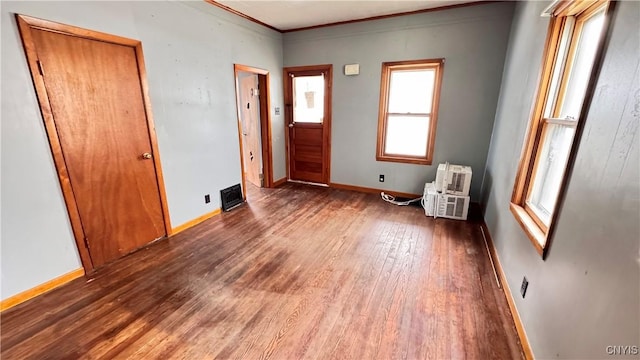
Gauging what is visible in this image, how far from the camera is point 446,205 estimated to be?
3324 mm

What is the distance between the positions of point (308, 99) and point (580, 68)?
11.4ft

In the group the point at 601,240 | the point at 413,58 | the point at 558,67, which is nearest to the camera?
the point at 601,240

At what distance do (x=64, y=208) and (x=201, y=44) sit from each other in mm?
2095

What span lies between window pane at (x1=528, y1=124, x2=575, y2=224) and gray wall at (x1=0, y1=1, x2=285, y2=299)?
10.8ft

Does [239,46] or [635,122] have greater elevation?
[239,46]

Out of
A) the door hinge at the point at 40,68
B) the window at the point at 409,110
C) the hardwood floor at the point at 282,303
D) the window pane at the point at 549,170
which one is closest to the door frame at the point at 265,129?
the hardwood floor at the point at 282,303

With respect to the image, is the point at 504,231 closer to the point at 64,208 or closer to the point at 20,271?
the point at 64,208

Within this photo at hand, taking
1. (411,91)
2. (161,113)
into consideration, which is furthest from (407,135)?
(161,113)

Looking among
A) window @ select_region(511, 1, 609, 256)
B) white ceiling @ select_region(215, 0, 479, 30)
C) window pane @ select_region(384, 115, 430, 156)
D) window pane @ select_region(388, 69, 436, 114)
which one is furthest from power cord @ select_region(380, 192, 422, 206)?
white ceiling @ select_region(215, 0, 479, 30)

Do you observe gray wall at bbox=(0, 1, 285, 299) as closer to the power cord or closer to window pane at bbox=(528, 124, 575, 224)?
the power cord

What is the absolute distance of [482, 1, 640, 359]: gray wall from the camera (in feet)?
2.81

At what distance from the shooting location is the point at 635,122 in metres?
0.90

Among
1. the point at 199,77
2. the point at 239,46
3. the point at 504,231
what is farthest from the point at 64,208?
the point at 504,231

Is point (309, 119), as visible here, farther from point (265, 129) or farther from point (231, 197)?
point (231, 197)
